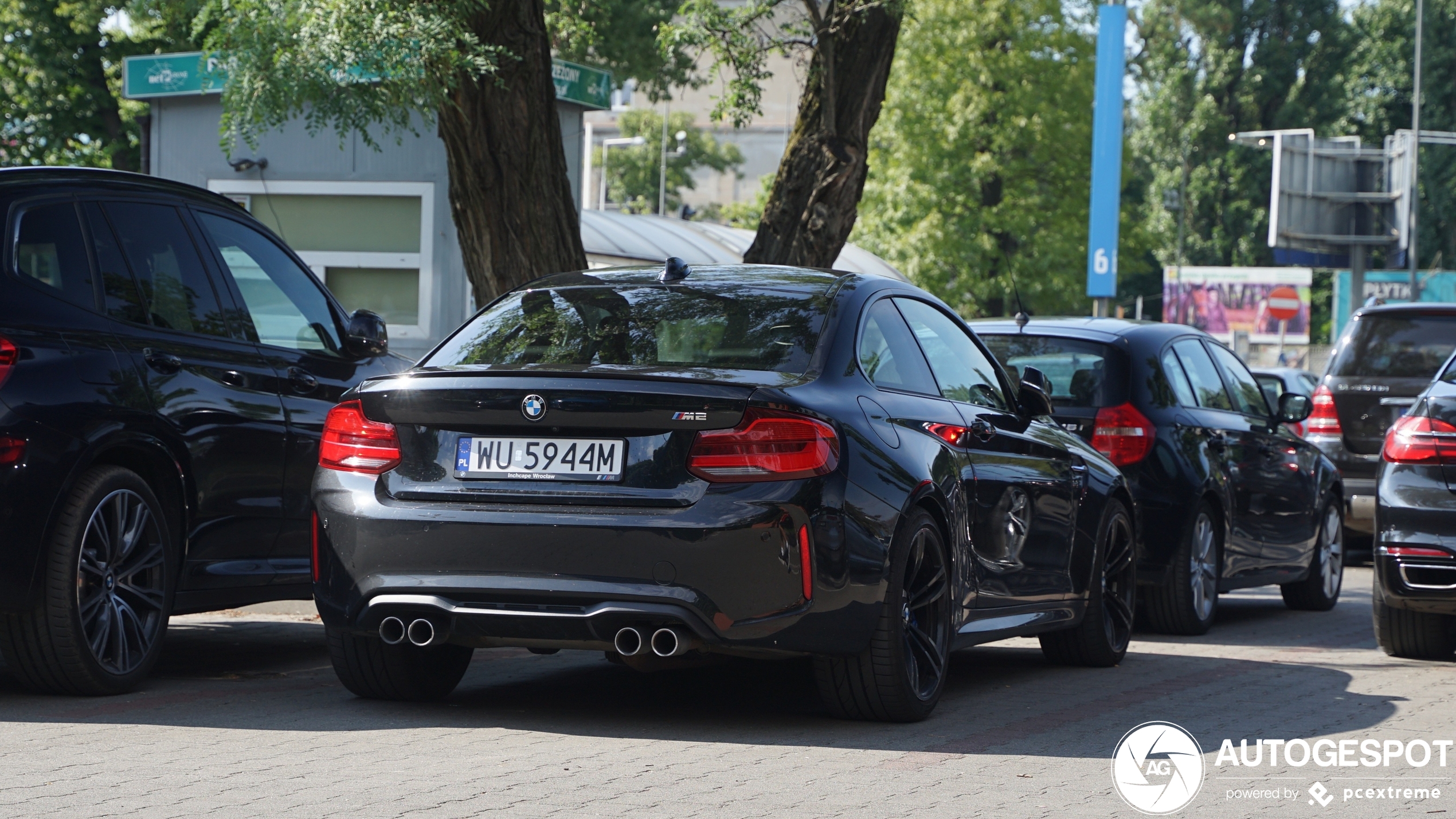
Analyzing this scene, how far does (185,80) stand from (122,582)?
1243 centimetres

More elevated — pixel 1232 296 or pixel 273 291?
pixel 273 291

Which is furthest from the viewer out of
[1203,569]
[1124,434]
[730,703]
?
[1203,569]

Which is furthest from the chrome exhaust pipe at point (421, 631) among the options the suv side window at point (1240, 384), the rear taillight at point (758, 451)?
the suv side window at point (1240, 384)

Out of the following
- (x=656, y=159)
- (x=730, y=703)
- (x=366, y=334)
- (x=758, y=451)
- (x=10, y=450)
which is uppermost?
(x=656, y=159)

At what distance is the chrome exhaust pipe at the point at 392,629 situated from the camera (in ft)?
19.0

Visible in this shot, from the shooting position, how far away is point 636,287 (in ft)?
21.8

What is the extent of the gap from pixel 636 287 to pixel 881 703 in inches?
68.0

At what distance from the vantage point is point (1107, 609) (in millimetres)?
8344

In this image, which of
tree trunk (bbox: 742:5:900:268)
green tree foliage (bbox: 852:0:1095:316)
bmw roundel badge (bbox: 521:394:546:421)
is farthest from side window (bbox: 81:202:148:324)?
green tree foliage (bbox: 852:0:1095:316)

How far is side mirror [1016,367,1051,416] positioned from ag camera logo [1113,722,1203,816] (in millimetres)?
1564

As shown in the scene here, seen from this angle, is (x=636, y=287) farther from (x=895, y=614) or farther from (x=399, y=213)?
(x=399, y=213)

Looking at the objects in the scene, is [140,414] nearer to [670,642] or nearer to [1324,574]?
[670,642]

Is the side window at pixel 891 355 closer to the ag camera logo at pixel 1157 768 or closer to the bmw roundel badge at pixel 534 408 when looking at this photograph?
the bmw roundel badge at pixel 534 408

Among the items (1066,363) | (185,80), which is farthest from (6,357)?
(185,80)
